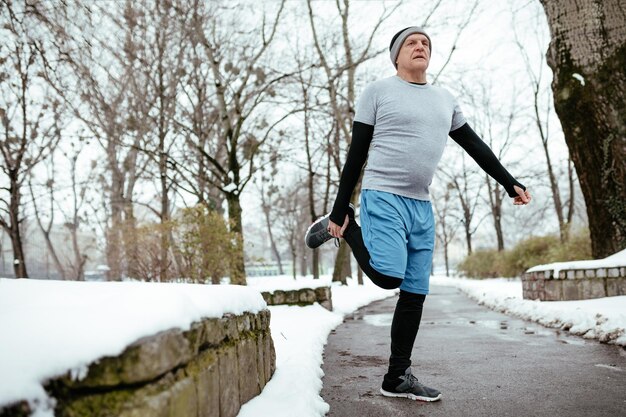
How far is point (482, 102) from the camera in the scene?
2775cm

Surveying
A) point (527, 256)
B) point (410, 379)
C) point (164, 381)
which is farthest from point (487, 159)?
point (527, 256)

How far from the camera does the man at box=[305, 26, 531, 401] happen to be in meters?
2.68

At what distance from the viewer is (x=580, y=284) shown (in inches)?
249

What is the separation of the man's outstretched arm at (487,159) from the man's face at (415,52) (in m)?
0.51

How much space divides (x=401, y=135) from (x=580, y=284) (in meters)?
4.84

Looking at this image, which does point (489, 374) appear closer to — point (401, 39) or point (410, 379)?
point (410, 379)

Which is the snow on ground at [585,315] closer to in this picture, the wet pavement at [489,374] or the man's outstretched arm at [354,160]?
the wet pavement at [489,374]

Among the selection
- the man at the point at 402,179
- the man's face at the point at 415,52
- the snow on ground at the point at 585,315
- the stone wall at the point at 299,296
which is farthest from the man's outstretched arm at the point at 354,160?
the stone wall at the point at 299,296

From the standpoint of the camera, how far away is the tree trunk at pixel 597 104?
254 inches

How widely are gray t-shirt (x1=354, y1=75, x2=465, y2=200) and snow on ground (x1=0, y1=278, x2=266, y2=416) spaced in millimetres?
1334

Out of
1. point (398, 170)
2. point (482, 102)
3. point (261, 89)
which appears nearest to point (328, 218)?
point (398, 170)

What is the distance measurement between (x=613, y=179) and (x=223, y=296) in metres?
6.16

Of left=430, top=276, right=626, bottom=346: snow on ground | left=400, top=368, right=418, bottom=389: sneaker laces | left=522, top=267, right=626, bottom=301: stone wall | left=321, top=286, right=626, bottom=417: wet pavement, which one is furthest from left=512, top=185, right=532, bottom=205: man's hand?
left=522, top=267, right=626, bottom=301: stone wall

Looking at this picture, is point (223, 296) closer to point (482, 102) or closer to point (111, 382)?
point (111, 382)
